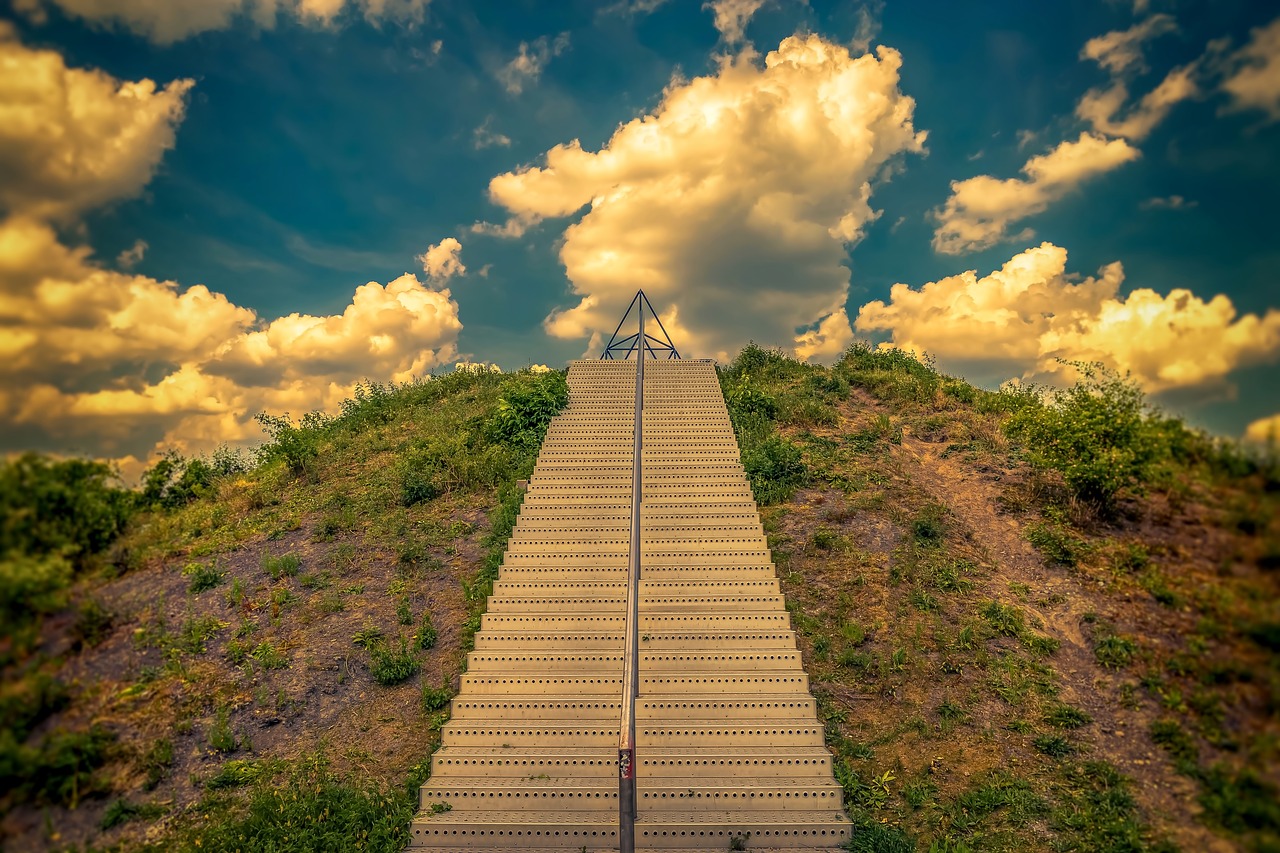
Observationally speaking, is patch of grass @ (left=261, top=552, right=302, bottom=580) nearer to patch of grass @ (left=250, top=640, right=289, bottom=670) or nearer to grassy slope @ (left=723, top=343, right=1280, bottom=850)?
patch of grass @ (left=250, top=640, right=289, bottom=670)

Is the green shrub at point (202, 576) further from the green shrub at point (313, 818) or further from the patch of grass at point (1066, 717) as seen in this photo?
the patch of grass at point (1066, 717)

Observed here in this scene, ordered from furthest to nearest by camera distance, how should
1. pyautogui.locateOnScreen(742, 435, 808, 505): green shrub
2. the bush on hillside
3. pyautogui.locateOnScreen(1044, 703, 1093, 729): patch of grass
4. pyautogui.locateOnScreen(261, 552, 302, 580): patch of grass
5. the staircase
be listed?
pyautogui.locateOnScreen(742, 435, 808, 505): green shrub < pyautogui.locateOnScreen(261, 552, 302, 580): patch of grass < pyautogui.locateOnScreen(1044, 703, 1093, 729): patch of grass < the staircase < the bush on hillside

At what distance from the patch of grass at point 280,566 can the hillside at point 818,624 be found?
38mm

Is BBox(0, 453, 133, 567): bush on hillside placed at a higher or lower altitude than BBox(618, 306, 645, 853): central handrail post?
higher

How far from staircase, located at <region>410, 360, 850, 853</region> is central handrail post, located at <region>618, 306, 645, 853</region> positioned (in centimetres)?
8

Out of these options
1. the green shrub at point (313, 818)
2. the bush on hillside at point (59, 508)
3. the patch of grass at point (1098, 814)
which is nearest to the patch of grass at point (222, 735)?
the green shrub at point (313, 818)

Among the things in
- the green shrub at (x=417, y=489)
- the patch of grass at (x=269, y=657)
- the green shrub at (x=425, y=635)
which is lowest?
the patch of grass at (x=269, y=657)

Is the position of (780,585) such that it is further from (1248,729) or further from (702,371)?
(702,371)

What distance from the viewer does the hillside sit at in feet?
11.6

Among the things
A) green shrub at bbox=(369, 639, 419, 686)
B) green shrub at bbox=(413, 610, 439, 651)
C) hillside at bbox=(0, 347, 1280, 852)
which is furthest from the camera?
green shrub at bbox=(413, 610, 439, 651)

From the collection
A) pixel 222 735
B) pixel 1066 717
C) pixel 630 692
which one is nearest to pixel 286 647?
pixel 222 735

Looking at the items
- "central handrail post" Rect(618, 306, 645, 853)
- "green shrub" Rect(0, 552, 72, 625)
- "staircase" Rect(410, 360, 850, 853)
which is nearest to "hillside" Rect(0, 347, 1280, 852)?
"green shrub" Rect(0, 552, 72, 625)

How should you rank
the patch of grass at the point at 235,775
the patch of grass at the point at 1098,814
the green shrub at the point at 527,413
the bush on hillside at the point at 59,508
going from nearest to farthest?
the bush on hillside at the point at 59,508, the patch of grass at the point at 1098,814, the patch of grass at the point at 235,775, the green shrub at the point at 527,413

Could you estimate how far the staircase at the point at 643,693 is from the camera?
262 inches
